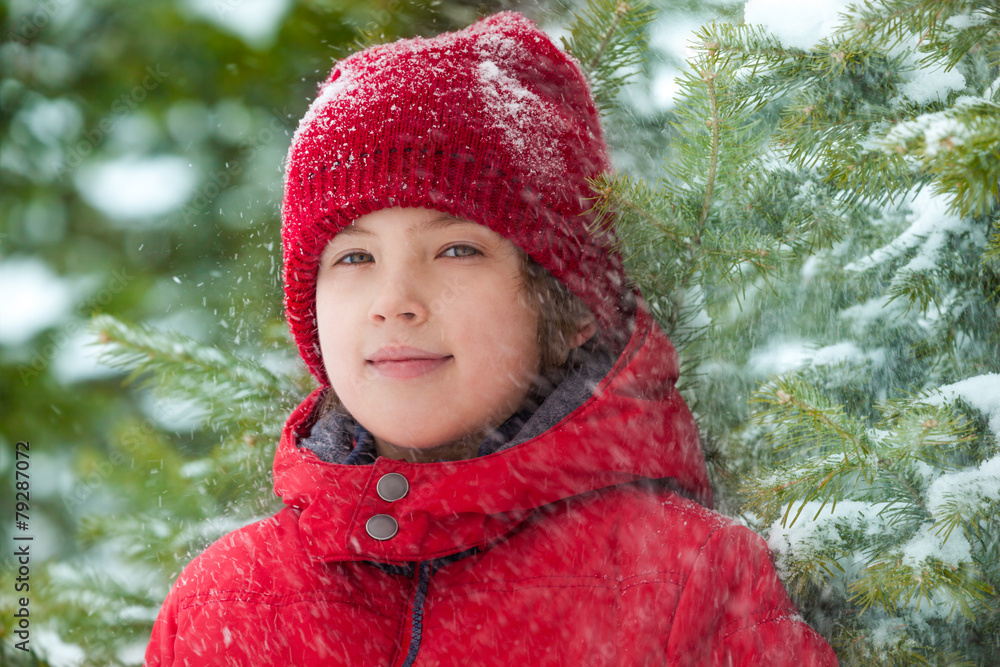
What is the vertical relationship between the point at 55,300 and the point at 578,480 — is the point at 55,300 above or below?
below

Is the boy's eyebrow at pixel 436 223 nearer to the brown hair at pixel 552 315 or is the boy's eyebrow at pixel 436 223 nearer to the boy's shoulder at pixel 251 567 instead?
the brown hair at pixel 552 315

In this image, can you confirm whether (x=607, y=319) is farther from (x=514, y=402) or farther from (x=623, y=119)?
(x=623, y=119)

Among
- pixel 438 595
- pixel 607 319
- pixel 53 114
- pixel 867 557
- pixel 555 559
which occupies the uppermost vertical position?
pixel 867 557

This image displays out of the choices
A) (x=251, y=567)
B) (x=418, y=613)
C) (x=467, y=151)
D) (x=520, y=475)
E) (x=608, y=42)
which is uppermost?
(x=608, y=42)

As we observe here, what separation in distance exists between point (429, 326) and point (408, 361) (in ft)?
0.30

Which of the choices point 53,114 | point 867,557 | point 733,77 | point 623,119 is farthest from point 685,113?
point 53,114

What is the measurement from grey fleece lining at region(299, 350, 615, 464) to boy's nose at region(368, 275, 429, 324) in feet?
1.01

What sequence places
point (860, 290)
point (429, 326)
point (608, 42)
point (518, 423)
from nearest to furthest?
point (860, 290), point (429, 326), point (518, 423), point (608, 42)

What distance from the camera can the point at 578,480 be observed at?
4.50 ft

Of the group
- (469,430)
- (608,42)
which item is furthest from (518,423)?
(608,42)

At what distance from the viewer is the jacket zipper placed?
4.35 ft

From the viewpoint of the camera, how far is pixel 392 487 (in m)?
1.37

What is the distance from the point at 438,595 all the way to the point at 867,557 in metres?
0.76

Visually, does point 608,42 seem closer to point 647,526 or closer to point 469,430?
point 469,430
